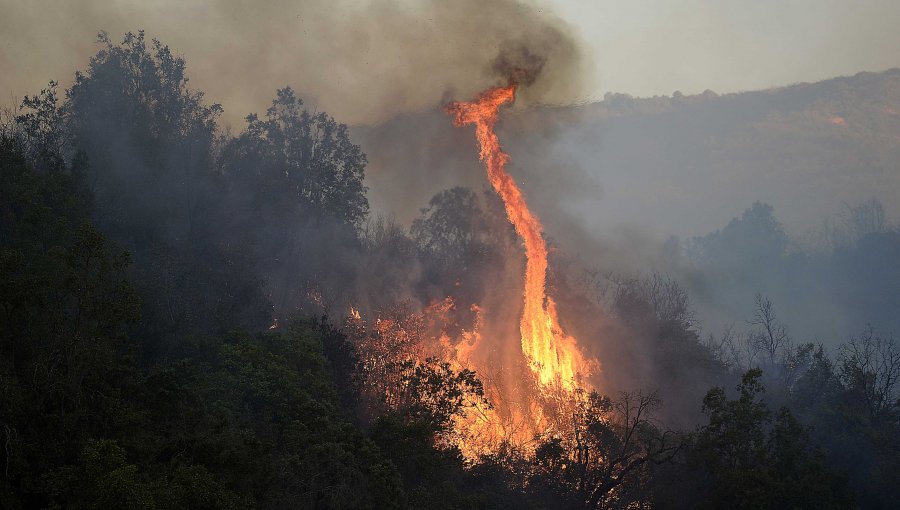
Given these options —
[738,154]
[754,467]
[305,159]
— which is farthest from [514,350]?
[738,154]

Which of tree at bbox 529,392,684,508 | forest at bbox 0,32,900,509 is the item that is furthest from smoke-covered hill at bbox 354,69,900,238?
tree at bbox 529,392,684,508

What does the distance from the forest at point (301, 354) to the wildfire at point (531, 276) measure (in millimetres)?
2952

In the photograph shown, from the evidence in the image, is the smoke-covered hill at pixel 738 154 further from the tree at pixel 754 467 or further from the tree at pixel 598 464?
the tree at pixel 754 467

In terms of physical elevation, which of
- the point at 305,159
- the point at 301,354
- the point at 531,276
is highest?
the point at 305,159

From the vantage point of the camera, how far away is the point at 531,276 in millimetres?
44281

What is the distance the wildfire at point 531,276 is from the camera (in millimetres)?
42406

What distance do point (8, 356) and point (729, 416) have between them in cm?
2493

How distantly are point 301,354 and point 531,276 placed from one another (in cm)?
1558

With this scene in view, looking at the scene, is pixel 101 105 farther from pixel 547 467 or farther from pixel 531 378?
pixel 547 467

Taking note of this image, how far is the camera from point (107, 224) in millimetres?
41125

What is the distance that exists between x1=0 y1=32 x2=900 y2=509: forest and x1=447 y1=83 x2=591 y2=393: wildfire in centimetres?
295

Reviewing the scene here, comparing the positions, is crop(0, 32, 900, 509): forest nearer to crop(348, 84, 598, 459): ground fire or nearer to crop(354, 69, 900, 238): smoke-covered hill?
crop(348, 84, 598, 459): ground fire

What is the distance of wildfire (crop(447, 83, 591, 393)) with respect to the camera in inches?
1670

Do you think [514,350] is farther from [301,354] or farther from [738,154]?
[738,154]
